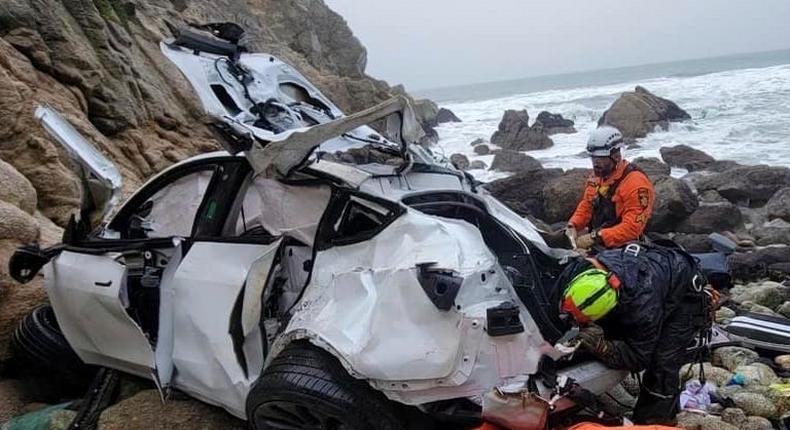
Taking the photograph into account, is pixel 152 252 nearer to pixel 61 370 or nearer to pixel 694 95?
pixel 61 370

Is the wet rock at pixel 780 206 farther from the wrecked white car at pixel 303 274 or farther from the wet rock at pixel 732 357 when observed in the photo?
the wrecked white car at pixel 303 274

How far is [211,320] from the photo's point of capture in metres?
3.52

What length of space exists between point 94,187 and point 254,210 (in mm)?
1051

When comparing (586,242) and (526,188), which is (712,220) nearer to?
(526,188)

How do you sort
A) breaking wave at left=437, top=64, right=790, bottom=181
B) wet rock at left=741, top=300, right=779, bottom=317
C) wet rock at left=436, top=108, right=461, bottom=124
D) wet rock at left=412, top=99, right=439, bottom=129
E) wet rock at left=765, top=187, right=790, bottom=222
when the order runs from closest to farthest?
1. wet rock at left=741, top=300, right=779, bottom=317
2. wet rock at left=765, top=187, right=790, bottom=222
3. breaking wave at left=437, top=64, right=790, bottom=181
4. wet rock at left=412, top=99, right=439, bottom=129
5. wet rock at left=436, top=108, right=461, bottom=124

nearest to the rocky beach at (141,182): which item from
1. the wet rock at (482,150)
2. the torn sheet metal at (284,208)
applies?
the torn sheet metal at (284,208)

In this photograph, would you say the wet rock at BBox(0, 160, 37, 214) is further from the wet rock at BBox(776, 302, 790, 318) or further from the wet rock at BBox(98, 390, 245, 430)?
the wet rock at BBox(776, 302, 790, 318)

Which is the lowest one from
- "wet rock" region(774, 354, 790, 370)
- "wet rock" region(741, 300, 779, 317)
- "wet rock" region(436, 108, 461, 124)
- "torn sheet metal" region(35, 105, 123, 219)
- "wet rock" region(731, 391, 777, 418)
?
"wet rock" region(436, 108, 461, 124)

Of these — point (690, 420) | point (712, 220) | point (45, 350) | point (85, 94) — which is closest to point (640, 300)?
point (690, 420)

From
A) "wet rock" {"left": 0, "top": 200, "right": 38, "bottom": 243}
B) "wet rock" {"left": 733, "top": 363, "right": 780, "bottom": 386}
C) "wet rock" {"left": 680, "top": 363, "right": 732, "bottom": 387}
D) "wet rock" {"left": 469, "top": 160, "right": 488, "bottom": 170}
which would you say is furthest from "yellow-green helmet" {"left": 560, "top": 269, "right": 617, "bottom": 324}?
"wet rock" {"left": 469, "top": 160, "right": 488, "bottom": 170}

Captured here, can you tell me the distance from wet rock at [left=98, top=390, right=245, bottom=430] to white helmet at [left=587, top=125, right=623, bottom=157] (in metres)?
3.49

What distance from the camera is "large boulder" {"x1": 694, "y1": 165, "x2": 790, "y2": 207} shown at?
15750mm

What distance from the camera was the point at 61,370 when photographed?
457 cm

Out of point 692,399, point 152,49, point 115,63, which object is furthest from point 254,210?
point 152,49
